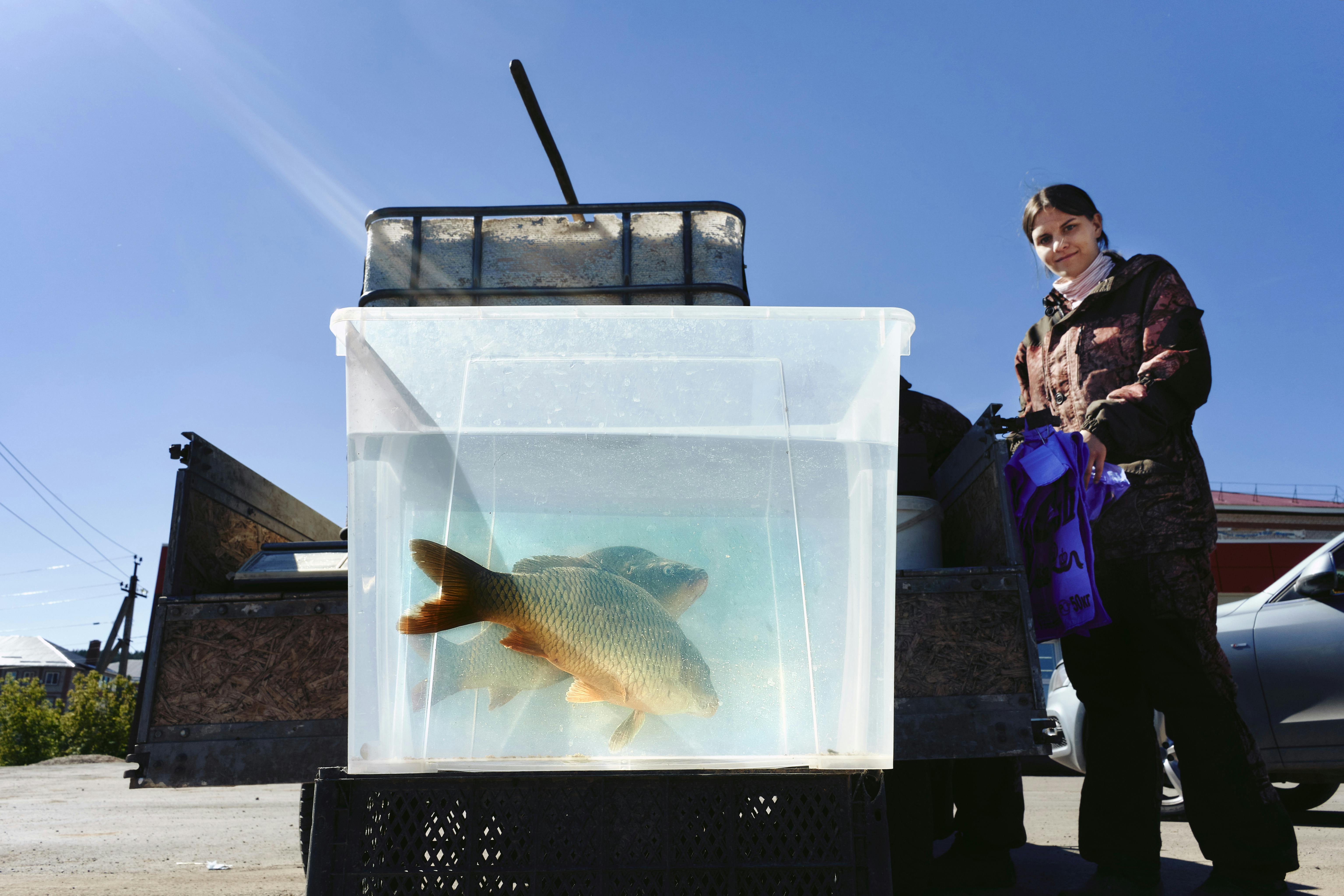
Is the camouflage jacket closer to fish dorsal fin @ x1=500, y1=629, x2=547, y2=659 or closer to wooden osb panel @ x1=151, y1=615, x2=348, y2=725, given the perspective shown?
fish dorsal fin @ x1=500, y1=629, x2=547, y2=659

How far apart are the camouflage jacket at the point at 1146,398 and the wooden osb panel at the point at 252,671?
5.96 feet

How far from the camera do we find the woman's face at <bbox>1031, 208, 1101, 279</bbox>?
2.22 meters

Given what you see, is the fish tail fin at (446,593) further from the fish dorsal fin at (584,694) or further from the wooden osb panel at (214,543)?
the wooden osb panel at (214,543)

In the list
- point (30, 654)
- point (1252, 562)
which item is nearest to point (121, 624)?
point (30, 654)

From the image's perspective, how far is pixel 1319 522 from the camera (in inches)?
750

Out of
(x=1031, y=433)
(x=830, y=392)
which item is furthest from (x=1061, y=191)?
(x=830, y=392)

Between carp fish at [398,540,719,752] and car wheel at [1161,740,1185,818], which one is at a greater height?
carp fish at [398,540,719,752]

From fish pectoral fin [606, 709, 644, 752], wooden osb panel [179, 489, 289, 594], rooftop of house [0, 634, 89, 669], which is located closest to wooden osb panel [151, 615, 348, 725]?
wooden osb panel [179, 489, 289, 594]

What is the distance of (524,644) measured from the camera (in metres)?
1.25

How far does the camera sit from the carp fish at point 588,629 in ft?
3.96

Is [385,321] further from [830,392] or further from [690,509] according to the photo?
[830,392]

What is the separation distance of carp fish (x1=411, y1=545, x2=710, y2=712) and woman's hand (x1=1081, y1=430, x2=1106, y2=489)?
107cm

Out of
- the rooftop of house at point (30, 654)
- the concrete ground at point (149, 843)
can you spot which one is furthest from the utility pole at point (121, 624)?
the concrete ground at point (149, 843)

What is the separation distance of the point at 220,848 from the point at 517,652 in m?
3.73
